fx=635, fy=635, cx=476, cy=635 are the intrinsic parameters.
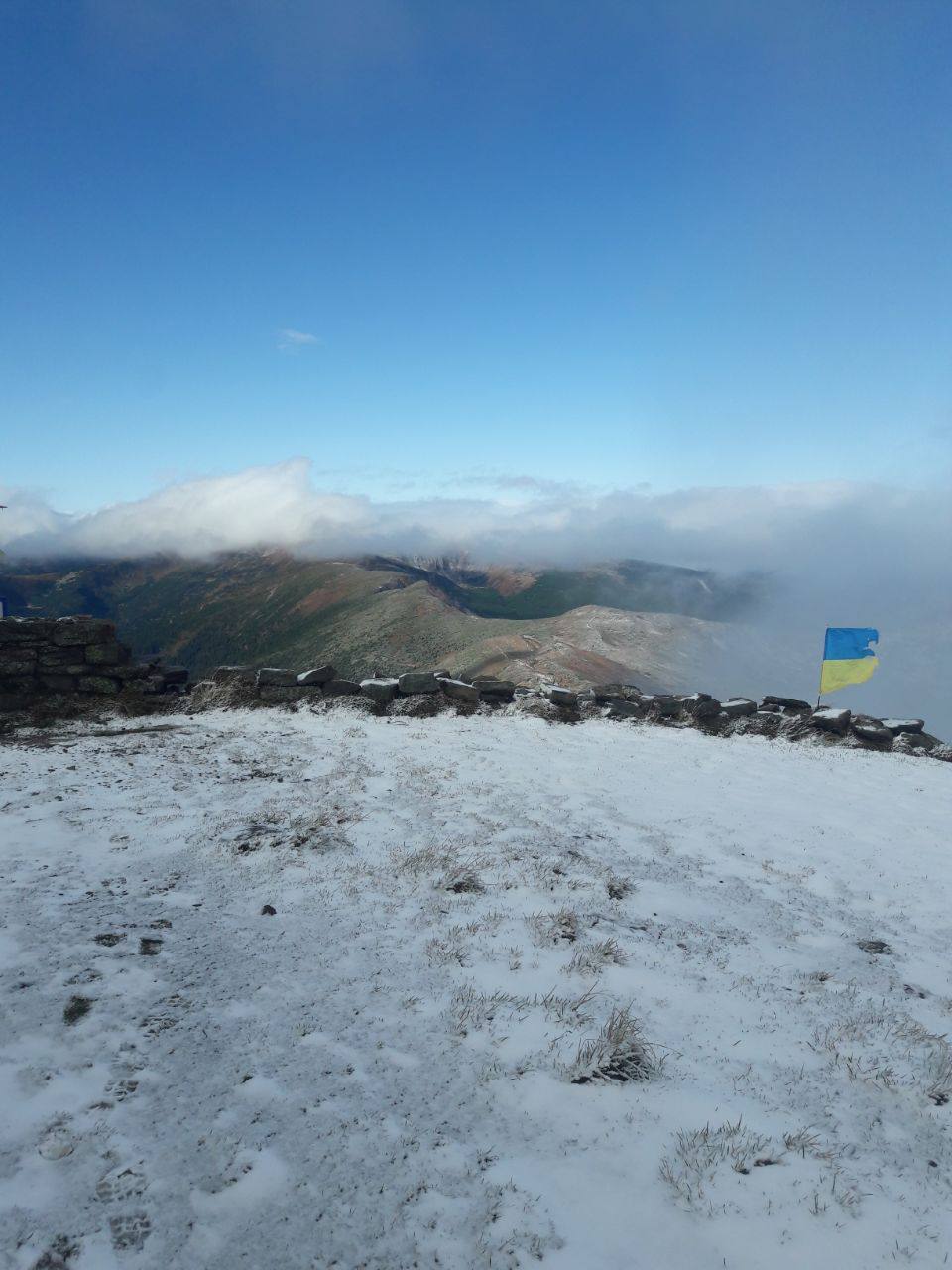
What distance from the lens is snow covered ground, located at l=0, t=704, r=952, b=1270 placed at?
2.93m

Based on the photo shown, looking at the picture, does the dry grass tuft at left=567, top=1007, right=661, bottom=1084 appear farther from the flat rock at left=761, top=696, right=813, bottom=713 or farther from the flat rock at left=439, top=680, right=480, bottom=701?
the flat rock at left=761, top=696, right=813, bottom=713

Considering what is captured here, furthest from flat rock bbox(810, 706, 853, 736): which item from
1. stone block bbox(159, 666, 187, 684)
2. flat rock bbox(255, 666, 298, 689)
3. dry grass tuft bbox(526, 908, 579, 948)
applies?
stone block bbox(159, 666, 187, 684)

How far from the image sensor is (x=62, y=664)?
14.6m

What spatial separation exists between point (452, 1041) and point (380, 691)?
12882 mm

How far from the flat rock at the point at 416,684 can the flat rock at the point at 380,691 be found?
239 millimetres

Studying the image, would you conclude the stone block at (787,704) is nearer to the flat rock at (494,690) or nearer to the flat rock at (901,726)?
the flat rock at (901,726)

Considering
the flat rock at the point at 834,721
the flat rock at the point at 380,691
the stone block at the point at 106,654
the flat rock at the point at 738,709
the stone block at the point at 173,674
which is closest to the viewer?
the stone block at the point at 106,654

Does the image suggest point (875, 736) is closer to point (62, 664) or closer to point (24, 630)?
point (62, 664)

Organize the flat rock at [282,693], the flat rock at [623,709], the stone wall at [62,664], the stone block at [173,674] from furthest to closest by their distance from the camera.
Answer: the flat rock at [623,709] < the stone block at [173,674] < the flat rock at [282,693] < the stone wall at [62,664]

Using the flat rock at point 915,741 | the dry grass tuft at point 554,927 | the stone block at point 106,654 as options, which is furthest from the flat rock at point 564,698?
the dry grass tuft at point 554,927

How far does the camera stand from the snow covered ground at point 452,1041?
2.93 m

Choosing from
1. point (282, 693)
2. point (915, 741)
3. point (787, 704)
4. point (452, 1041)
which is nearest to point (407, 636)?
point (787, 704)

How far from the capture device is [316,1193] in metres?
3.01

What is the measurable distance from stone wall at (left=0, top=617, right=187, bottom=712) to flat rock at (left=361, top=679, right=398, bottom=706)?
527cm
